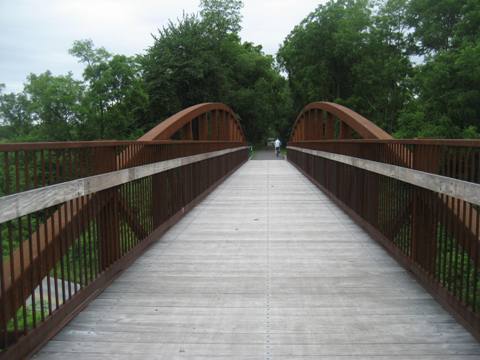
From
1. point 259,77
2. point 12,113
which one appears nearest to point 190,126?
point 259,77

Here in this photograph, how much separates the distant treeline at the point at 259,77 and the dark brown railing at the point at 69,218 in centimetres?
2589

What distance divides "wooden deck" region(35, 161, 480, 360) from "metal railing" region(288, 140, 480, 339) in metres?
0.15

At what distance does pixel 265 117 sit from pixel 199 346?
61.2 m

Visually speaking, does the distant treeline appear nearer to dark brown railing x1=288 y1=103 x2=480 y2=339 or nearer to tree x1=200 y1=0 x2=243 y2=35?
tree x1=200 y1=0 x2=243 y2=35

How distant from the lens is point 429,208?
3.88m

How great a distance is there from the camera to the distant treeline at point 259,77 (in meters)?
37.1

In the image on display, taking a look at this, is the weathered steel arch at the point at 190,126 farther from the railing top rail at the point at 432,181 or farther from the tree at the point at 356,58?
the tree at the point at 356,58

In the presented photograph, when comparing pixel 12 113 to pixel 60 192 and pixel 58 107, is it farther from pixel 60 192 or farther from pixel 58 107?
pixel 60 192

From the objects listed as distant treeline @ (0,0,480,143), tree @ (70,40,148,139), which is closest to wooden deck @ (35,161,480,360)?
distant treeline @ (0,0,480,143)

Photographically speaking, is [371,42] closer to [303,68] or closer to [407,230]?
[303,68]

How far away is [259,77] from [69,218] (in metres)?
64.6

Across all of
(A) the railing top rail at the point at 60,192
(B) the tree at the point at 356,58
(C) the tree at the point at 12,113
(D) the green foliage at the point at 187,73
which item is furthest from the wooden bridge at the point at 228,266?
(C) the tree at the point at 12,113

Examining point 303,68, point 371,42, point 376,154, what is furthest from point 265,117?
point 376,154

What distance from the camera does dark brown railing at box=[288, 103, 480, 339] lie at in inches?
122
